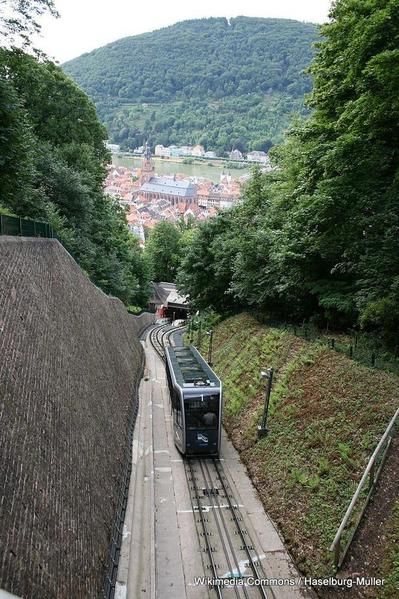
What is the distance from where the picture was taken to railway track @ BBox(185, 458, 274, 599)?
999 cm

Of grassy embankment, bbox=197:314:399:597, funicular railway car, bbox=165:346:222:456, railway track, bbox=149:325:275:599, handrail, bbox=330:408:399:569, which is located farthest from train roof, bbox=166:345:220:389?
handrail, bbox=330:408:399:569

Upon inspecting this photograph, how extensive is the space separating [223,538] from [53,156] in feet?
85.0

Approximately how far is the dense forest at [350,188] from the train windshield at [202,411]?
5351mm

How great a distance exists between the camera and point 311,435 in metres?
13.3

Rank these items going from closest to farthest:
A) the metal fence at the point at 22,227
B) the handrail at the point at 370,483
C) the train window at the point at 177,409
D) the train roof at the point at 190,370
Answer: the handrail at the point at 370,483
the metal fence at the point at 22,227
the train window at the point at 177,409
the train roof at the point at 190,370

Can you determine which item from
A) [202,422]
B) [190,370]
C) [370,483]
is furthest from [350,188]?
[370,483]

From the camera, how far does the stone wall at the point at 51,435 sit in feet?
21.8

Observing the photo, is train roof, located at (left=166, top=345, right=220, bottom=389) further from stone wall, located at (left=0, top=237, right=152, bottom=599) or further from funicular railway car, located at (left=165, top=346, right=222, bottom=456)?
stone wall, located at (left=0, top=237, right=152, bottom=599)

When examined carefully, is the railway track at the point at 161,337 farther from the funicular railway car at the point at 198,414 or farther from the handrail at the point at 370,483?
the handrail at the point at 370,483

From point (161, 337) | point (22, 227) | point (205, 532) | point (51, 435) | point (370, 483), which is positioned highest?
point (22, 227)

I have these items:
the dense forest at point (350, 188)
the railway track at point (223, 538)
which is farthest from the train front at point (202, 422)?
the dense forest at point (350, 188)

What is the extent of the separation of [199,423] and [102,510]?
18.8ft

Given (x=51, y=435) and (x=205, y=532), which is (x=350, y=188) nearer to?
(x=205, y=532)

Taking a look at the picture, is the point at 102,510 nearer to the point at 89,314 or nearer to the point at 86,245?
the point at 89,314
